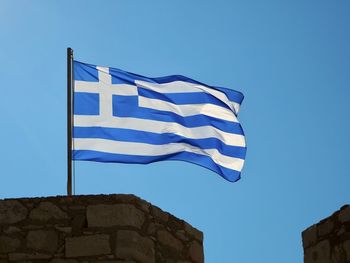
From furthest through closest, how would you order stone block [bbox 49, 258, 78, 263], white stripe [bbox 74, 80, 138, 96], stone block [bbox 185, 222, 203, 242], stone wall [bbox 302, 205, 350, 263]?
white stripe [bbox 74, 80, 138, 96] < stone block [bbox 185, 222, 203, 242] < stone wall [bbox 302, 205, 350, 263] < stone block [bbox 49, 258, 78, 263]

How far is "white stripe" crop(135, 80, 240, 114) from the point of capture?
1171 cm

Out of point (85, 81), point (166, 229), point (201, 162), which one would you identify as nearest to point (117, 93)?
point (85, 81)

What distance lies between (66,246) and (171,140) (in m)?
3.10

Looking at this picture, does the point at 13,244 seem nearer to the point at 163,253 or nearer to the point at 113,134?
the point at 163,253


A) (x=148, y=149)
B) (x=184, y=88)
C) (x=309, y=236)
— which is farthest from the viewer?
(x=184, y=88)

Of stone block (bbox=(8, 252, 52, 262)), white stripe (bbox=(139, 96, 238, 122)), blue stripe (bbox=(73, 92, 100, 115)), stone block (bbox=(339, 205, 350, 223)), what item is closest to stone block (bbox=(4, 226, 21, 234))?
stone block (bbox=(8, 252, 52, 262))

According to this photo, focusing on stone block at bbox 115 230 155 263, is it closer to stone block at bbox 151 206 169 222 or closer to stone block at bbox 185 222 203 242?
stone block at bbox 151 206 169 222

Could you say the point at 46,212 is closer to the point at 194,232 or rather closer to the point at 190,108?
the point at 194,232

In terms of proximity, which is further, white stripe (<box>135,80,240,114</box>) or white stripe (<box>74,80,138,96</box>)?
white stripe (<box>135,80,240,114</box>)

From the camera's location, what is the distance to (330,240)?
923 cm

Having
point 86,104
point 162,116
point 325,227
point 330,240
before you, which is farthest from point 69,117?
point 330,240

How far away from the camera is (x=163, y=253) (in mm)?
8922

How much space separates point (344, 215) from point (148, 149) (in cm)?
300

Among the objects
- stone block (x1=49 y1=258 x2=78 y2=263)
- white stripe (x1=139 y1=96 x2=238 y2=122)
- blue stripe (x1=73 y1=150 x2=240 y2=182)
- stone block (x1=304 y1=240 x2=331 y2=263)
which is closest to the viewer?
stone block (x1=49 y1=258 x2=78 y2=263)
